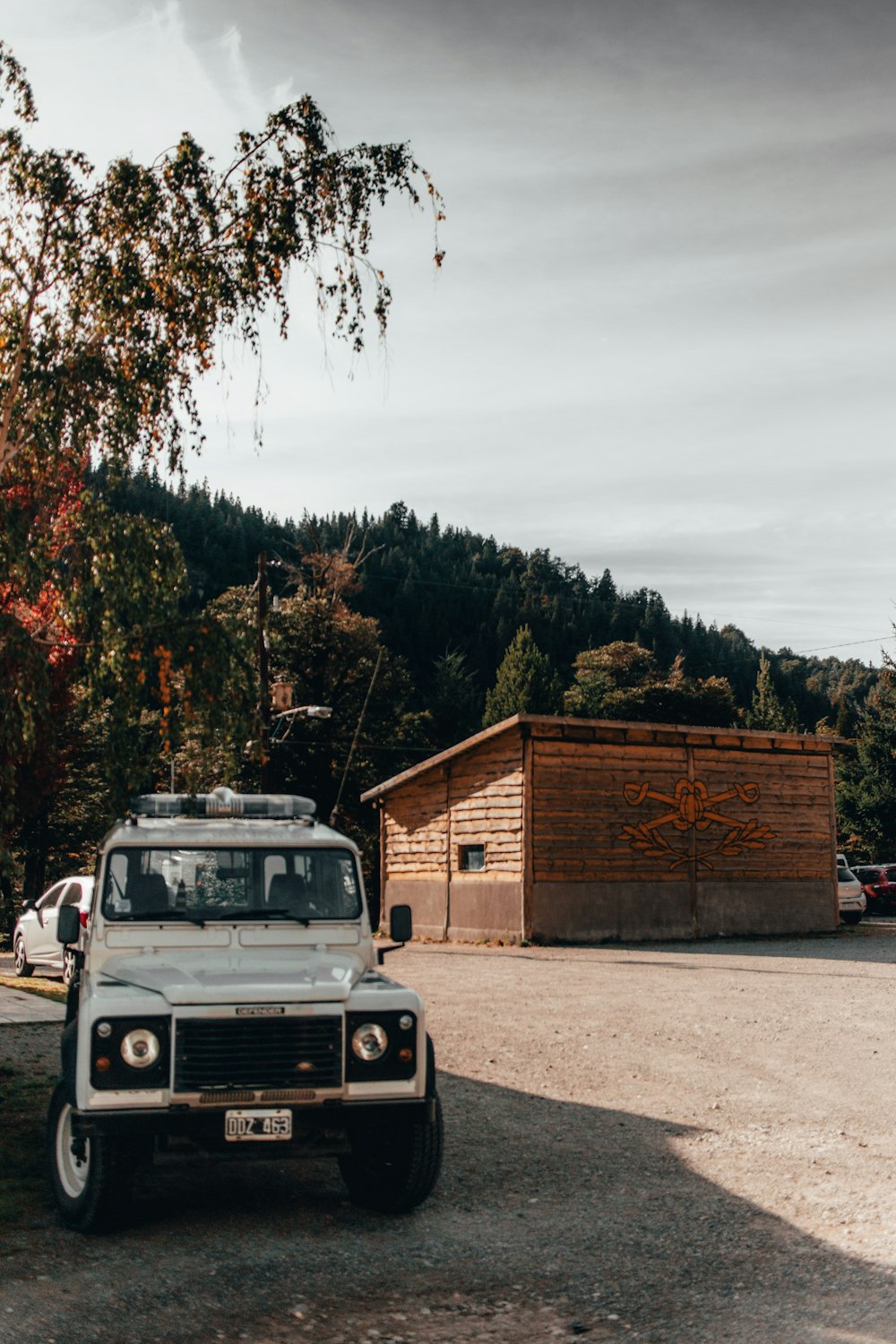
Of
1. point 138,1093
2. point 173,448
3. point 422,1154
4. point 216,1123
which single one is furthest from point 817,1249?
point 173,448

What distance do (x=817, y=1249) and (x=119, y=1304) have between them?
10.9 feet

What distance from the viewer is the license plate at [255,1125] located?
5969mm

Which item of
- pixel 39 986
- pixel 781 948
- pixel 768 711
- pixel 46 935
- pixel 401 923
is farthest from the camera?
pixel 768 711

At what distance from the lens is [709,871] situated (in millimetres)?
28953

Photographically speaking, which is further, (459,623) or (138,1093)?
(459,623)

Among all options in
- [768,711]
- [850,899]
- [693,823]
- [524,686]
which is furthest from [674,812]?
[768,711]

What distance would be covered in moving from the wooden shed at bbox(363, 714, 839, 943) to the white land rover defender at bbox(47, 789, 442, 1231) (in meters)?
19.1

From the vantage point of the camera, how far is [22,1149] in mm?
8352

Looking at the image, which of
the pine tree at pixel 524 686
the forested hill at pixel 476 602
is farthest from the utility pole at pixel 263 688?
the pine tree at pixel 524 686

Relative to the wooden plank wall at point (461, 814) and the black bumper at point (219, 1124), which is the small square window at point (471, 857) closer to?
the wooden plank wall at point (461, 814)

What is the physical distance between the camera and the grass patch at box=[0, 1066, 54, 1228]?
6.84 meters

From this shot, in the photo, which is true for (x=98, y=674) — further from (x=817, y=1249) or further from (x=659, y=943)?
(x=659, y=943)

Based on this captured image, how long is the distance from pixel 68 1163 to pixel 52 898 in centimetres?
1592

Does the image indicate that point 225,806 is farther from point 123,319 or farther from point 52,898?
point 52,898
